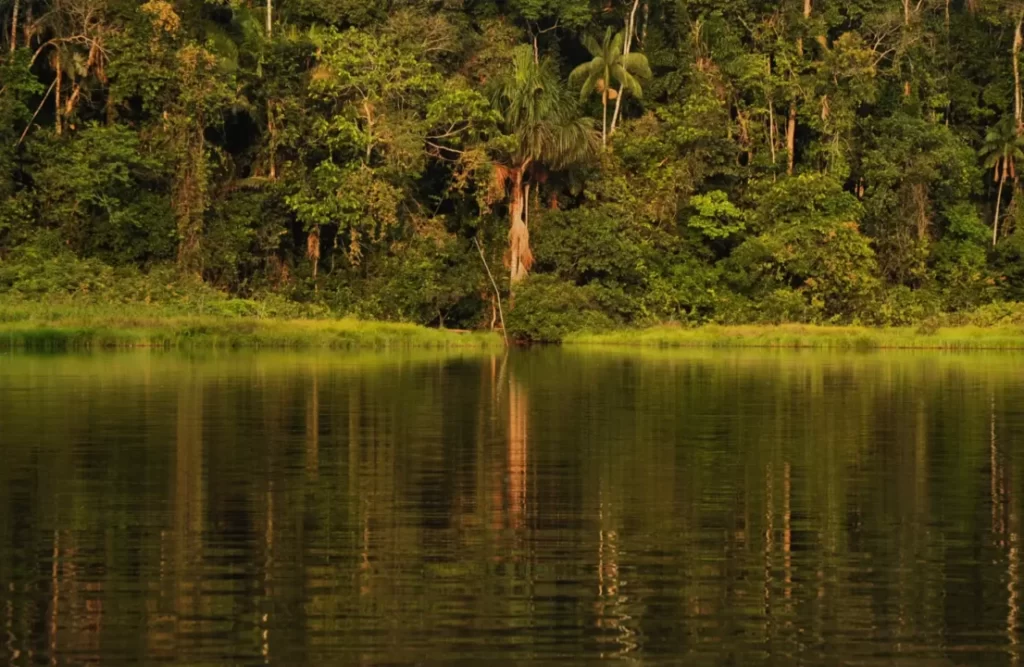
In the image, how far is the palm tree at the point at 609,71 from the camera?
5841 centimetres

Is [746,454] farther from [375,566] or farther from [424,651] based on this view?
[424,651]

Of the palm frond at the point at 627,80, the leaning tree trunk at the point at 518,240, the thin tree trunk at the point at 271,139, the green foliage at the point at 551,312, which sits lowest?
the green foliage at the point at 551,312

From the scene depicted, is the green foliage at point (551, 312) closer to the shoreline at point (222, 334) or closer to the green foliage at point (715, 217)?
the shoreline at point (222, 334)

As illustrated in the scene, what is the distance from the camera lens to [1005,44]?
62750 mm

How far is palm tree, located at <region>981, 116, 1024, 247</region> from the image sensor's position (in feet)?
196

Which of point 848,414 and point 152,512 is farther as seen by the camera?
point 848,414

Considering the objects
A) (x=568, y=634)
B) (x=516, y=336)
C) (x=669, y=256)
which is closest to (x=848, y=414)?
(x=568, y=634)

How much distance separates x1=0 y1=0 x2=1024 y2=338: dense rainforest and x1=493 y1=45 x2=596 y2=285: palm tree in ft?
0.35

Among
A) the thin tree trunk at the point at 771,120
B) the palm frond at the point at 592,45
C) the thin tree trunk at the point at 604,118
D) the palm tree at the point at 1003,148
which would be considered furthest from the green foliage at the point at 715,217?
the palm tree at the point at 1003,148

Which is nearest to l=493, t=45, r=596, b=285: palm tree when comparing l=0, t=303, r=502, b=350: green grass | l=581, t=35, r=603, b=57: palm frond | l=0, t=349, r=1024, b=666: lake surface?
l=581, t=35, r=603, b=57: palm frond

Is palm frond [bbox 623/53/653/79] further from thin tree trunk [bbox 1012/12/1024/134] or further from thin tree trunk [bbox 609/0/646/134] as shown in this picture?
thin tree trunk [bbox 1012/12/1024/134]

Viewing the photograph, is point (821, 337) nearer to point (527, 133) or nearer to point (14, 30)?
point (527, 133)

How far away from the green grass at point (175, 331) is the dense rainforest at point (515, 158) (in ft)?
8.95

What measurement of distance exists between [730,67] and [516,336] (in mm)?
13159
